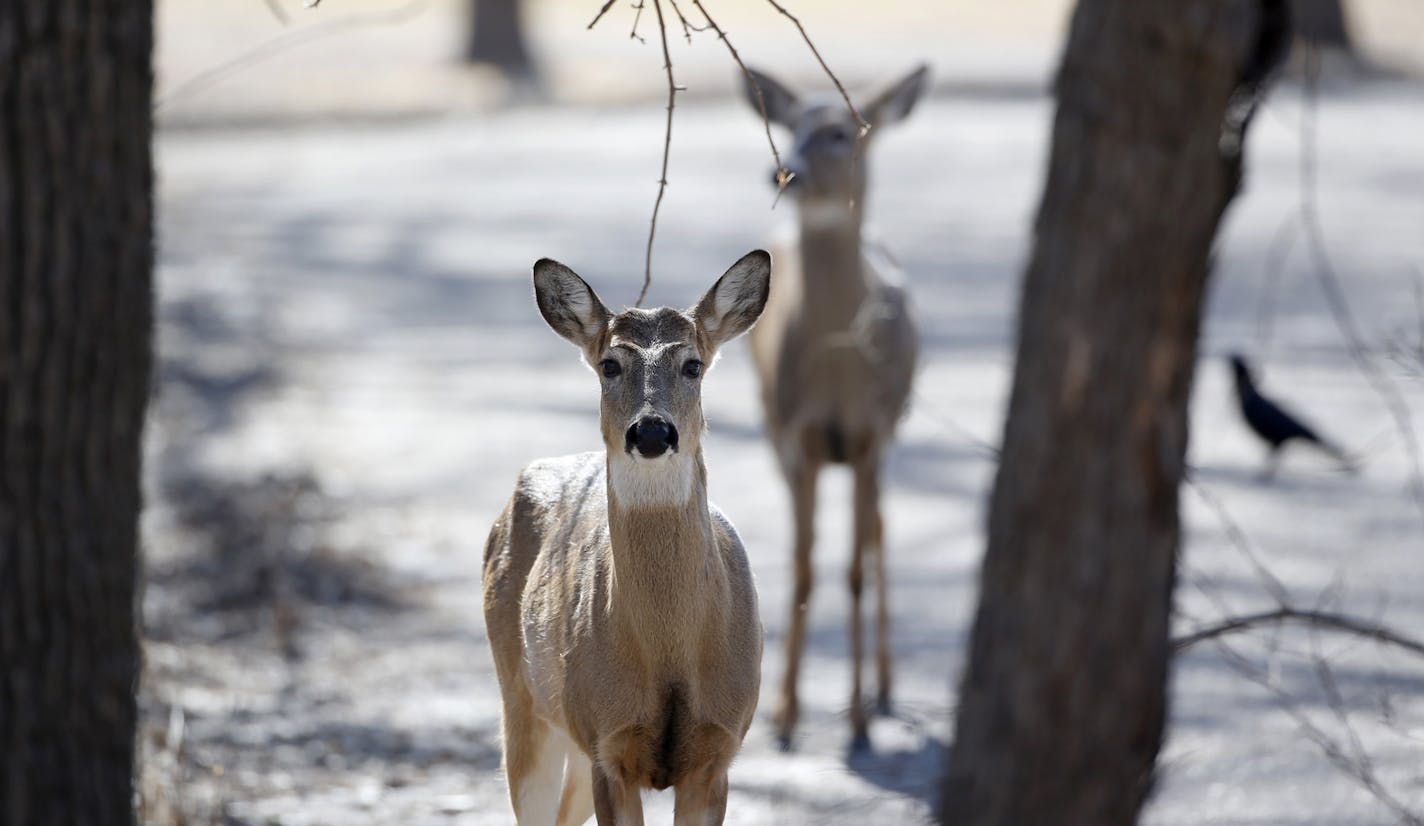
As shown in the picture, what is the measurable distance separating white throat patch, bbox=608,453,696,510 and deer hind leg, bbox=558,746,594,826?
95cm

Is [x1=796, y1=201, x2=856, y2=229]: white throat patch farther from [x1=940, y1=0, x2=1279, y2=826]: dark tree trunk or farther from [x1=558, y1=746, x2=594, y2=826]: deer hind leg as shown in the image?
[x1=940, y1=0, x2=1279, y2=826]: dark tree trunk

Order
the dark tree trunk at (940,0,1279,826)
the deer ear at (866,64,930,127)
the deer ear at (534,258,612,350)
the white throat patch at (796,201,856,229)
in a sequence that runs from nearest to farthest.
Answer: the dark tree trunk at (940,0,1279,826) < the deer ear at (534,258,612,350) < the white throat patch at (796,201,856,229) < the deer ear at (866,64,930,127)

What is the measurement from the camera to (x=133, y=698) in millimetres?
4664

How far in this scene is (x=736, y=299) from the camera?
239 inches

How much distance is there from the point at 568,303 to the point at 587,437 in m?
6.94

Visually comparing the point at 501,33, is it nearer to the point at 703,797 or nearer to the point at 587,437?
the point at 587,437

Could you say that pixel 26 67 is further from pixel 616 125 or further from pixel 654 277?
pixel 616 125

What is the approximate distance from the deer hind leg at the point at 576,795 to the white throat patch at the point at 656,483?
952mm

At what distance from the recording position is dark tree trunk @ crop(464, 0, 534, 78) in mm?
39312

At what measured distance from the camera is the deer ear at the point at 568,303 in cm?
594

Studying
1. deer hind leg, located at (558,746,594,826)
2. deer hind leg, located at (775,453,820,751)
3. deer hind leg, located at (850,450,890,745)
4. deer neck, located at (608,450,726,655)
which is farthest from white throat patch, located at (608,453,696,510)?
deer hind leg, located at (850,450,890,745)

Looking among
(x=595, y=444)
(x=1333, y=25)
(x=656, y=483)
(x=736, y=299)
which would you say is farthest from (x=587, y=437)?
(x=1333, y=25)

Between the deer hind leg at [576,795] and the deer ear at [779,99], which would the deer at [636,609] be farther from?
the deer ear at [779,99]

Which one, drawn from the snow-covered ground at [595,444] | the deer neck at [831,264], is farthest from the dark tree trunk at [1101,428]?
the deer neck at [831,264]
